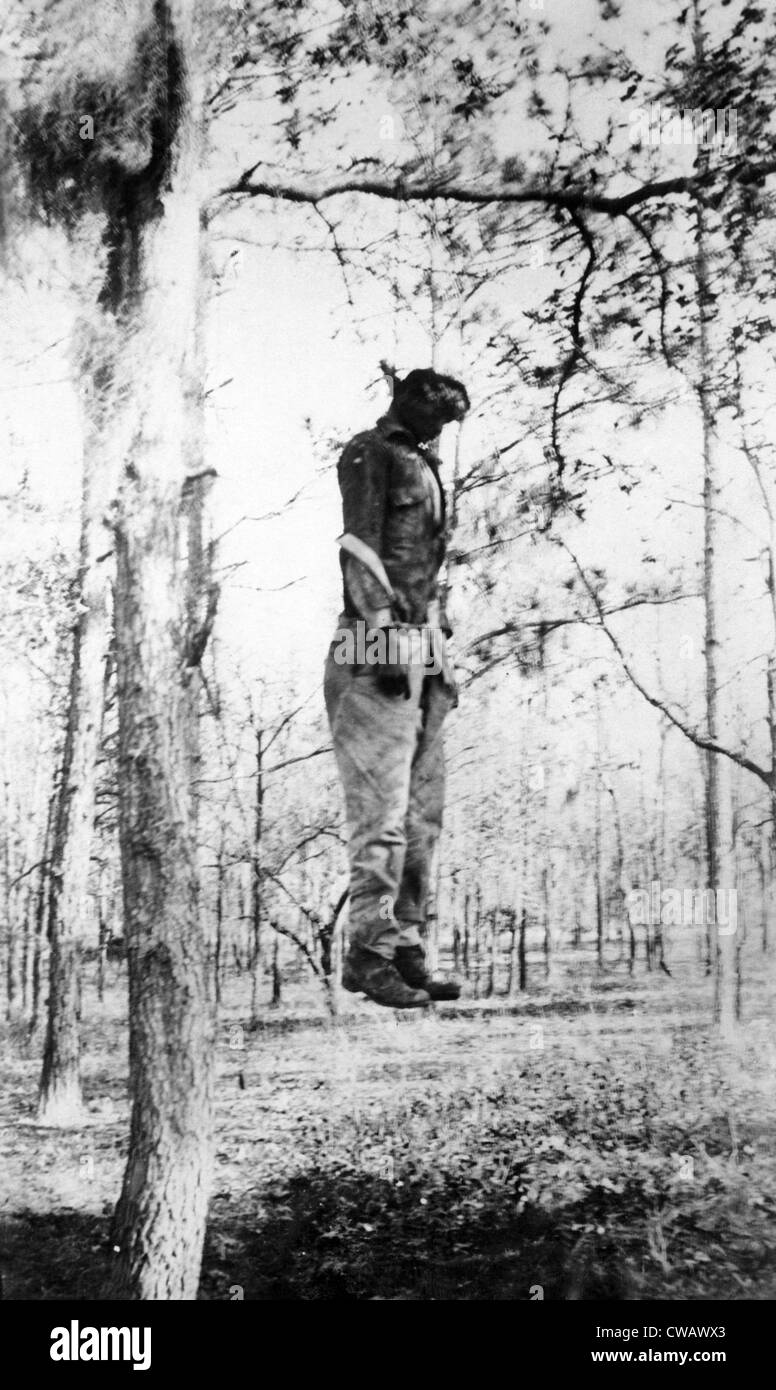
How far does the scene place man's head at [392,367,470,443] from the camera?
306 centimetres

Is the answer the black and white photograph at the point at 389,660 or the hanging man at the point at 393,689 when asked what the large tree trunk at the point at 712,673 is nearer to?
the black and white photograph at the point at 389,660

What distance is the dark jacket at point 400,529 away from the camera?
9.69ft

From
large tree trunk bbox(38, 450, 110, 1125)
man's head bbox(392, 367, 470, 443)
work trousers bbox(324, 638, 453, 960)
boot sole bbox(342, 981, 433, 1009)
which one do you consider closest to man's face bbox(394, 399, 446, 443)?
man's head bbox(392, 367, 470, 443)

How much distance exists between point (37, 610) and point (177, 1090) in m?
1.45

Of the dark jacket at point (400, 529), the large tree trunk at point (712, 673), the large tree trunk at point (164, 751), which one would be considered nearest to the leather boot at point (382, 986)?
the large tree trunk at point (164, 751)

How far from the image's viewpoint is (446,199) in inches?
124

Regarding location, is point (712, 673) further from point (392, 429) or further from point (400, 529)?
point (392, 429)

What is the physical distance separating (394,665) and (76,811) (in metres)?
1.03

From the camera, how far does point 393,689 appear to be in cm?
290

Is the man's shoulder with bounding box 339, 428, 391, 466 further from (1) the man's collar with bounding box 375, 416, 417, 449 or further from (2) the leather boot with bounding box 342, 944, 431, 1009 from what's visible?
(2) the leather boot with bounding box 342, 944, 431, 1009

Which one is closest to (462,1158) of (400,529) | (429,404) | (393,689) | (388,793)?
(388,793)

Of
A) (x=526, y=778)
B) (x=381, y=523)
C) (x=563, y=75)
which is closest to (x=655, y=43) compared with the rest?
(x=563, y=75)

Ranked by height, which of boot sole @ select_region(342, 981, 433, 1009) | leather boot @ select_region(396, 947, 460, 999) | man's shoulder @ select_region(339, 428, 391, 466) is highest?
man's shoulder @ select_region(339, 428, 391, 466)
